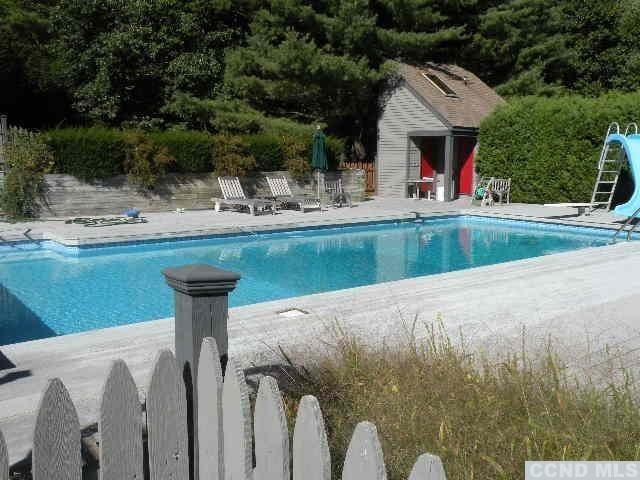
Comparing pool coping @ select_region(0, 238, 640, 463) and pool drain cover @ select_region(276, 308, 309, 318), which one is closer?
pool coping @ select_region(0, 238, 640, 463)

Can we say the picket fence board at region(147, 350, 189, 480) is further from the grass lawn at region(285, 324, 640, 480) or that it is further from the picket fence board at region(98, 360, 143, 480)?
the grass lawn at region(285, 324, 640, 480)

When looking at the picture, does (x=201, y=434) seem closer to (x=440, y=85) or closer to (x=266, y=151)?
(x=266, y=151)

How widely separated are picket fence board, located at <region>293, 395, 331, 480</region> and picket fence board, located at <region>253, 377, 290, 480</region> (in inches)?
1.9

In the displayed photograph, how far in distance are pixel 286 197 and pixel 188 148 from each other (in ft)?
9.29

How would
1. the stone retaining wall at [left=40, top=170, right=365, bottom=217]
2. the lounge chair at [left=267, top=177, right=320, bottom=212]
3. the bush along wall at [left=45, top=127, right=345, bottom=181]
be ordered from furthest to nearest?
the lounge chair at [left=267, top=177, right=320, bottom=212] < the bush along wall at [left=45, top=127, right=345, bottom=181] < the stone retaining wall at [left=40, top=170, right=365, bottom=217]

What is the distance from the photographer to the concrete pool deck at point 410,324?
12.8ft

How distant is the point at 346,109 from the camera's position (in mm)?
21984

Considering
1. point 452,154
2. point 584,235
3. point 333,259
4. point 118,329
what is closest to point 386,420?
point 118,329

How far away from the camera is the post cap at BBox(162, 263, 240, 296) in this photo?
7.31 feet

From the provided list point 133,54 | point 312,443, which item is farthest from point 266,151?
point 312,443

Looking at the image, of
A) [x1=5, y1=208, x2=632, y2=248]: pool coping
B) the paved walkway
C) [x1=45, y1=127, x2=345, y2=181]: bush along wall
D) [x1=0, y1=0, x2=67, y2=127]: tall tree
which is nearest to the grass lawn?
[x1=5, y1=208, x2=632, y2=248]: pool coping

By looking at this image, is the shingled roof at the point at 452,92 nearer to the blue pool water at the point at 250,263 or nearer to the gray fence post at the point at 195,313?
the blue pool water at the point at 250,263

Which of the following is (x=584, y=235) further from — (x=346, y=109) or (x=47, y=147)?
(x=47, y=147)

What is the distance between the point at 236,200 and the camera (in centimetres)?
1616
